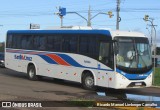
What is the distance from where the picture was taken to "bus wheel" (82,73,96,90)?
65.1 ft

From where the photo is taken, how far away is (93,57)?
1964 centimetres

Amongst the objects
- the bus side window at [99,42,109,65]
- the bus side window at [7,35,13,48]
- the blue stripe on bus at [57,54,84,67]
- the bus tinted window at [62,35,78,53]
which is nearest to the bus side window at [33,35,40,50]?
the blue stripe on bus at [57,54,84,67]

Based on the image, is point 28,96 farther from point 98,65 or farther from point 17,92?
point 98,65

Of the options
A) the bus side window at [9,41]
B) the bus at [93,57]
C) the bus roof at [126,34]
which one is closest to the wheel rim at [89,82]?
the bus at [93,57]

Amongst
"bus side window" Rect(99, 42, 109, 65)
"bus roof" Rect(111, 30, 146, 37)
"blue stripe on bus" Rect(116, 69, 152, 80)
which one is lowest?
"blue stripe on bus" Rect(116, 69, 152, 80)

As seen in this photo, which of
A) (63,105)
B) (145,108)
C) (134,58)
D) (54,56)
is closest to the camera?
(145,108)

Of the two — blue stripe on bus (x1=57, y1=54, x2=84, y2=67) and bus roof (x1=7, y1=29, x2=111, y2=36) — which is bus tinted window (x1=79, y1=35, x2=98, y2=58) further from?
blue stripe on bus (x1=57, y1=54, x2=84, y2=67)

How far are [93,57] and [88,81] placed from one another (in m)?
Answer: 1.21

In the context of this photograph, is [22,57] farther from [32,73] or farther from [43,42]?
[43,42]

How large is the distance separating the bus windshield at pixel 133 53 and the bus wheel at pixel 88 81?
6.51 feet

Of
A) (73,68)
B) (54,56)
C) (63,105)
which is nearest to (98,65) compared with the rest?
(73,68)

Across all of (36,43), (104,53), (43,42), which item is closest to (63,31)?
(43,42)

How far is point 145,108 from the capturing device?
417 inches

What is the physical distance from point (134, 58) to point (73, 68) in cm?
369
